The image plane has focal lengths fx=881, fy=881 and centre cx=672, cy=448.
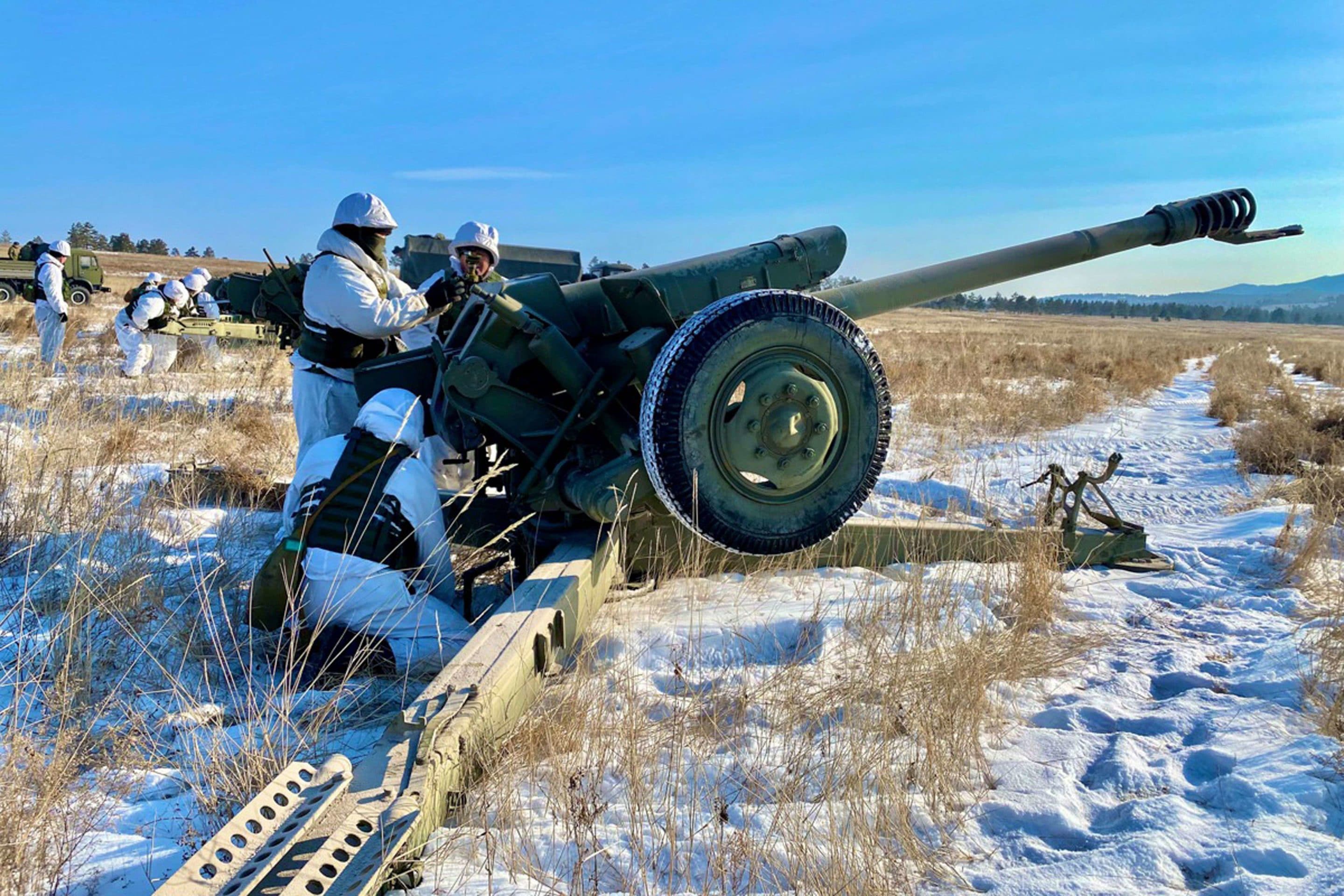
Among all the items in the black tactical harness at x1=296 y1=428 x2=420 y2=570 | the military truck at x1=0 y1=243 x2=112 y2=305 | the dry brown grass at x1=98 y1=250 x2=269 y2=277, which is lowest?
the black tactical harness at x1=296 y1=428 x2=420 y2=570

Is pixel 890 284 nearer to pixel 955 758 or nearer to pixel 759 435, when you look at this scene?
pixel 759 435

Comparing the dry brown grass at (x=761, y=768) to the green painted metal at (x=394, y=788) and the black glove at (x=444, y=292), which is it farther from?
the black glove at (x=444, y=292)

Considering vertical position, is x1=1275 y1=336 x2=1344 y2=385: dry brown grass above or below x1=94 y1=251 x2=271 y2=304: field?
below

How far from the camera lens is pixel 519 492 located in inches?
141

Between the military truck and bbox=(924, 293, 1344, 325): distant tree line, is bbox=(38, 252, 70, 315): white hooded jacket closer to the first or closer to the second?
the military truck

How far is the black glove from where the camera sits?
491 centimetres

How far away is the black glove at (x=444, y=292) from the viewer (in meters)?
4.91

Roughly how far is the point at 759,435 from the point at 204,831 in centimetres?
206

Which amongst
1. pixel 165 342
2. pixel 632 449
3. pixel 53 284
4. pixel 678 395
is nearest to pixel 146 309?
pixel 165 342

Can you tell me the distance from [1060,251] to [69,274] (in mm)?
30684

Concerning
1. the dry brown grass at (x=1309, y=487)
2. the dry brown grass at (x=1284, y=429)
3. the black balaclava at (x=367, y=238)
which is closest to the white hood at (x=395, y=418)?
the black balaclava at (x=367, y=238)

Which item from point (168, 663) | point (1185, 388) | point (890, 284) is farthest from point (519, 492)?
point (1185, 388)

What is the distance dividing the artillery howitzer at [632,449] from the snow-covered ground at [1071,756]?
0.20 metres

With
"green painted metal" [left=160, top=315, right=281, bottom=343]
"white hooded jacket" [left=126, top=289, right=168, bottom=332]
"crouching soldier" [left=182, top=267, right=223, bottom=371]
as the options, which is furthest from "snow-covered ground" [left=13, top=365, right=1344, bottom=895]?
"crouching soldier" [left=182, top=267, right=223, bottom=371]
